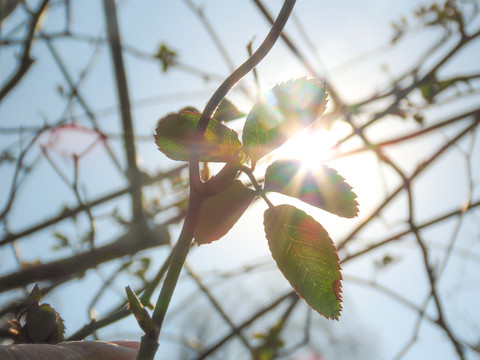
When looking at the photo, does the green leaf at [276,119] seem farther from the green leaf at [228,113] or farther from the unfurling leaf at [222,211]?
the green leaf at [228,113]

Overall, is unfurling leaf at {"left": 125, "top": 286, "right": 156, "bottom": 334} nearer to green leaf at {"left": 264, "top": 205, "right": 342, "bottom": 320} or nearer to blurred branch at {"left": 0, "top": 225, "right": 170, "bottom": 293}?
green leaf at {"left": 264, "top": 205, "right": 342, "bottom": 320}

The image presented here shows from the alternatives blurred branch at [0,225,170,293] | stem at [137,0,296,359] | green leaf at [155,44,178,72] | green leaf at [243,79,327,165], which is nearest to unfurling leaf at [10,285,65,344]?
stem at [137,0,296,359]

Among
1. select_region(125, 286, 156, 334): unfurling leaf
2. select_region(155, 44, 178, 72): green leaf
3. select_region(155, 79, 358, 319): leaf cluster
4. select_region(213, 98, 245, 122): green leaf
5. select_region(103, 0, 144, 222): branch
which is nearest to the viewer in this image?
select_region(125, 286, 156, 334): unfurling leaf

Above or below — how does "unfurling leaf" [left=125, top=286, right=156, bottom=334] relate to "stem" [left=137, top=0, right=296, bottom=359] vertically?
below

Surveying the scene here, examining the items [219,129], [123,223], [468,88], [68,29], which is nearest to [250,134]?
[219,129]

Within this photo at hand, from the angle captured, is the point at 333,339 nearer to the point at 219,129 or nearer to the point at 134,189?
the point at 134,189
